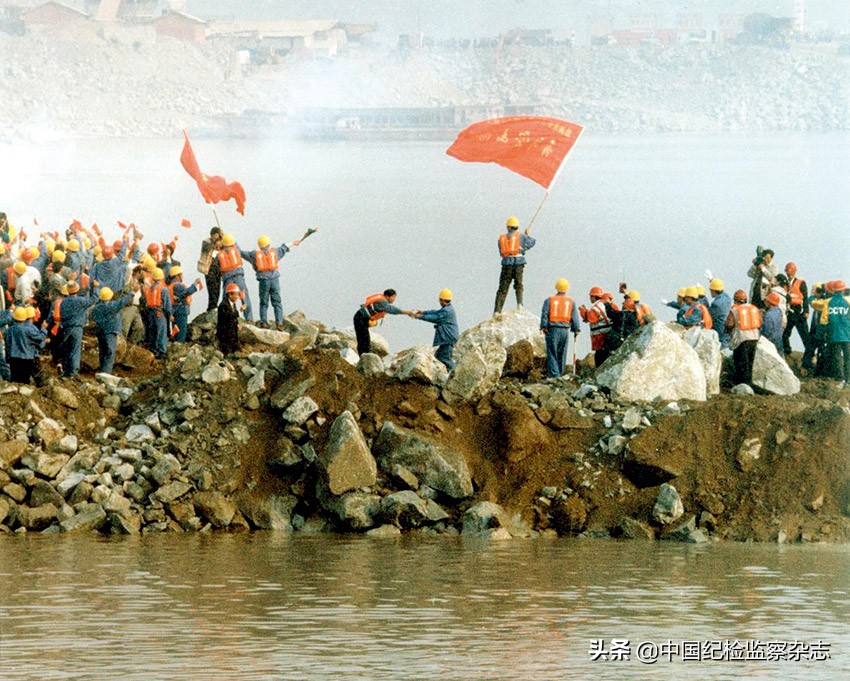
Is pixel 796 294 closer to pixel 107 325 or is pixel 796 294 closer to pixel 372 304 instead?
pixel 372 304

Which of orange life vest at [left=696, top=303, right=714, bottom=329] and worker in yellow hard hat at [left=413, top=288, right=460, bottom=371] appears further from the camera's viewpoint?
orange life vest at [left=696, top=303, right=714, bottom=329]

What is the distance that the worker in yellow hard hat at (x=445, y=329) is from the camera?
25.1 m

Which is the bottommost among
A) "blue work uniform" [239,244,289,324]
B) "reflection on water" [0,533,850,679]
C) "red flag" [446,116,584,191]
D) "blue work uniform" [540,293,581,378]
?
"reflection on water" [0,533,850,679]

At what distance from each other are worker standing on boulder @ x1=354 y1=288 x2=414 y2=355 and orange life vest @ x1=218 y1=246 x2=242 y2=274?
2.39 metres

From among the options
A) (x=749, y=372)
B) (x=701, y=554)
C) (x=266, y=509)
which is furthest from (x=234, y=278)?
(x=701, y=554)

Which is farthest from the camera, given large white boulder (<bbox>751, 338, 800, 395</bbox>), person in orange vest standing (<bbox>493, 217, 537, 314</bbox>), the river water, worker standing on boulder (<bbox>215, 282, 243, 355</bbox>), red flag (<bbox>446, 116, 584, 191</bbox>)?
the river water

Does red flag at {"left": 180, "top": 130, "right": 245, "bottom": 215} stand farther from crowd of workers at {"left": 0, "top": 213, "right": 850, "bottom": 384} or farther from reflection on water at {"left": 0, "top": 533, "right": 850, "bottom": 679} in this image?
reflection on water at {"left": 0, "top": 533, "right": 850, "bottom": 679}

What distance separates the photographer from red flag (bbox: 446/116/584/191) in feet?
91.4

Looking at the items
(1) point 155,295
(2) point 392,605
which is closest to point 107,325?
(1) point 155,295

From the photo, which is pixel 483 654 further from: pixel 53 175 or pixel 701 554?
Answer: pixel 53 175

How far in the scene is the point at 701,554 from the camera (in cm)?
2055

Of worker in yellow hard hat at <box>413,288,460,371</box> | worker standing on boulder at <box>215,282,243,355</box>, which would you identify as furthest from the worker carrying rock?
worker standing on boulder at <box>215,282,243,355</box>

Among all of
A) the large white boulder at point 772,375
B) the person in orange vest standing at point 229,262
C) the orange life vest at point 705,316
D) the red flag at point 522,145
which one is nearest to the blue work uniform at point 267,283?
the person in orange vest standing at point 229,262

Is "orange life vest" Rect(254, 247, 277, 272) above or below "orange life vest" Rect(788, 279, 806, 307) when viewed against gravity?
above
